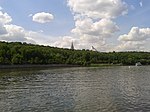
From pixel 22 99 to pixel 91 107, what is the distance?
10443mm

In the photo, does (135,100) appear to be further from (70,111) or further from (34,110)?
(34,110)

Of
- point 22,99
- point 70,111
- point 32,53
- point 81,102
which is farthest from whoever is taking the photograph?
point 32,53

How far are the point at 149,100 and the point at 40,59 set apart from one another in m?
166

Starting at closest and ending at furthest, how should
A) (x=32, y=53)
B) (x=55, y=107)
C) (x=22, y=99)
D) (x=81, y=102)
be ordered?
(x=55, y=107)
(x=81, y=102)
(x=22, y=99)
(x=32, y=53)

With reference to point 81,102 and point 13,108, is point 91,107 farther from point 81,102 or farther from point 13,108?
point 13,108

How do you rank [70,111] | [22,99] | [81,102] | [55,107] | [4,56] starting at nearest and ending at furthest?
[70,111]
[55,107]
[81,102]
[22,99]
[4,56]

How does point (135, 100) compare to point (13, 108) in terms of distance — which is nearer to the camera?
point (13, 108)

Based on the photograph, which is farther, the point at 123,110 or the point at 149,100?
the point at 149,100

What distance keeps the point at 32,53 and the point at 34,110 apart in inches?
6638

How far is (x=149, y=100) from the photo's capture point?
3722 centimetres

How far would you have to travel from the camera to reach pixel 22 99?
3841 cm

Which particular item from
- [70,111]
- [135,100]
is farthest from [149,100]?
[70,111]

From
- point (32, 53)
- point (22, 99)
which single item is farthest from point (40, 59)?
point (22, 99)

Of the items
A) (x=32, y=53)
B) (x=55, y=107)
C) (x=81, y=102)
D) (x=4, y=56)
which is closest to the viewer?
(x=55, y=107)
